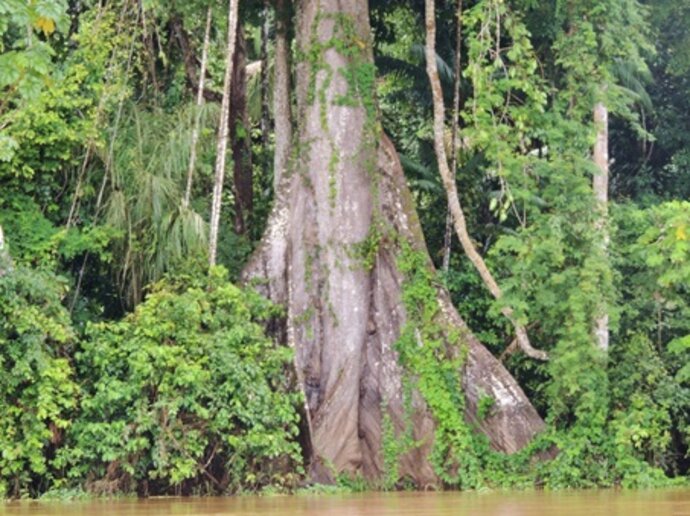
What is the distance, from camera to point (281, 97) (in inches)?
762

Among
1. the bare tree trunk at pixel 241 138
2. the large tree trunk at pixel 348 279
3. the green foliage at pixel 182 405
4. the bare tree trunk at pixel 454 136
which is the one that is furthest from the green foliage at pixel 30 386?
the bare tree trunk at pixel 454 136

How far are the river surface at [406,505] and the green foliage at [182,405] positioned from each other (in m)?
0.78

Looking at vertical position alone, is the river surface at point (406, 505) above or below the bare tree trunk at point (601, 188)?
below

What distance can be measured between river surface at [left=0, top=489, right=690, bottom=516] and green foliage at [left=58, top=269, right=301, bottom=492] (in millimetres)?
780

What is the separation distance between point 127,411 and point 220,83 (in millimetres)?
8261

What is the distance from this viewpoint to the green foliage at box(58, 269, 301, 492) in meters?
15.4

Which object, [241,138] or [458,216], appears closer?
[458,216]

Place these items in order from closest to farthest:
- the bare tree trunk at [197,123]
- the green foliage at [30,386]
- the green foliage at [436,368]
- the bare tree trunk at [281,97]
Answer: the green foliage at [30,386]
the green foliage at [436,368]
the bare tree trunk at [197,123]
the bare tree trunk at [281,97]

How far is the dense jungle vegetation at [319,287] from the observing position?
1568cm

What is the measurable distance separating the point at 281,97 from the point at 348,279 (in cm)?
296

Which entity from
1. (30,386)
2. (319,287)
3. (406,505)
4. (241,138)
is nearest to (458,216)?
(319,287)

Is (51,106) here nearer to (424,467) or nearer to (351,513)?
(424,467)

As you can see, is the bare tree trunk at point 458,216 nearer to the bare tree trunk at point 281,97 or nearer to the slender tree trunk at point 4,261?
the bare tree trunk at point 281,97

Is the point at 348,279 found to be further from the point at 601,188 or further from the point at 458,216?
the point at 601,188
